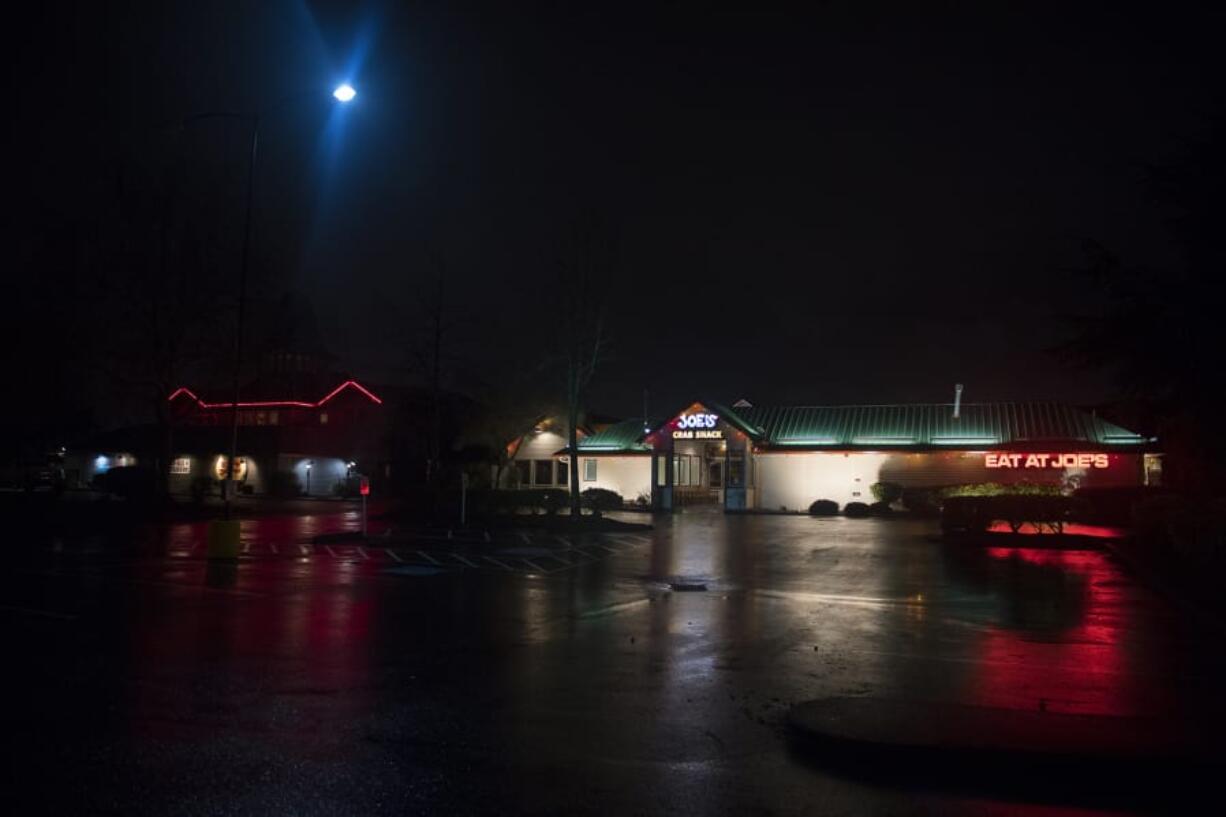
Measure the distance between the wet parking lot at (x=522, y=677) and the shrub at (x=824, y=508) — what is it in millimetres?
22252

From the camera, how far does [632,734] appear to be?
7.17 meters

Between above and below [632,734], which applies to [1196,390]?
above

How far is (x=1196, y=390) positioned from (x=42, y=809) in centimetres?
1971

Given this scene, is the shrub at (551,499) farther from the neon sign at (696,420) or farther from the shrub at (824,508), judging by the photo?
the shrub at (824,508)

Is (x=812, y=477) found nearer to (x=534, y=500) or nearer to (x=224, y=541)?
(x=534, y=500)

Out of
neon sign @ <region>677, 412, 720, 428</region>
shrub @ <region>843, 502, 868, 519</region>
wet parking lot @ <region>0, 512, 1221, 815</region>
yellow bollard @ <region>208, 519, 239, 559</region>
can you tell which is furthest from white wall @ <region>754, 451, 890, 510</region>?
yellow bollard @ <region>208, 519, 239, 559</region>

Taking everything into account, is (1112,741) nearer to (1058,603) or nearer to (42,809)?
(42,809)

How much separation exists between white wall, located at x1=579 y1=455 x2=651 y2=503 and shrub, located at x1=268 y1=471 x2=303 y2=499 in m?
18.0

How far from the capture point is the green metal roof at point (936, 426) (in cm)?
4271

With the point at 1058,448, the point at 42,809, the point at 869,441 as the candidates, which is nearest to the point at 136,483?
the point at 869,441

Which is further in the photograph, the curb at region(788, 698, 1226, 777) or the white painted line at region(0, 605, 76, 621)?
the white painted line at region(0, 605, 76, 621)

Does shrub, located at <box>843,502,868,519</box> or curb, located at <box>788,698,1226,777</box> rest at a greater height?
shrub, located at <box>843,502,868,519</box>

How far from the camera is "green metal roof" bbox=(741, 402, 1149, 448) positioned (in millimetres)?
42706

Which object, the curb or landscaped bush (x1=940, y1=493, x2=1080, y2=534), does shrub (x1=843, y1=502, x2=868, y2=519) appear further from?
the curb
